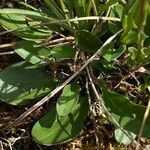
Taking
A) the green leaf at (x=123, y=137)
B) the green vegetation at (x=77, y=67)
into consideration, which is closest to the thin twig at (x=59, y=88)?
the green vegetation at (x=77, y=67)

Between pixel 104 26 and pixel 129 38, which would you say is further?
pixel 104 26

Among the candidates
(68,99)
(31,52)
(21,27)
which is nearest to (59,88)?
(68,99)

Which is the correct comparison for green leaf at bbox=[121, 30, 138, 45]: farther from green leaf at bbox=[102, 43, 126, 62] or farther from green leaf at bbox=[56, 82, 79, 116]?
green leaf at bbox=[56, 82, 79, 116]

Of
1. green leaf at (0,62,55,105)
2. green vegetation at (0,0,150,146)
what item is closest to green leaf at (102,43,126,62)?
green vegetation at (0,0,150,146)

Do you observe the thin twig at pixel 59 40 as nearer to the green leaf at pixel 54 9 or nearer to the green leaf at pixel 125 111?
the green leaf at pixel 54 9

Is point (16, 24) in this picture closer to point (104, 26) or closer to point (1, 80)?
point (1, 80)

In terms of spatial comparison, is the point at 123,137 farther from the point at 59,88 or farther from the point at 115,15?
Answer: the point at 115,15

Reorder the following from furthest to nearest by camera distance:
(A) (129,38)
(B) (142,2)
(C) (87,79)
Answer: (C) (87,79)
(A) (129,38)
(B) (142,2)

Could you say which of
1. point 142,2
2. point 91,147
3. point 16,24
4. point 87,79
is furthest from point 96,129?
point 142,2
